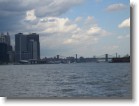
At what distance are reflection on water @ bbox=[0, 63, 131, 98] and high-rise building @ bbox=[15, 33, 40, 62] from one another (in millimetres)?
148

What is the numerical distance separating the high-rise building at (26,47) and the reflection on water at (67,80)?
0.15m

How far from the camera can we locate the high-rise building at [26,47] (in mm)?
5344

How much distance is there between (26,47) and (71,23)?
658 millimetres

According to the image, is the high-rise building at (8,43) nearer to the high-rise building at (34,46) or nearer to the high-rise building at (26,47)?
the high-rise building at (26,47)

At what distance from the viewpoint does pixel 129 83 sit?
204 inches

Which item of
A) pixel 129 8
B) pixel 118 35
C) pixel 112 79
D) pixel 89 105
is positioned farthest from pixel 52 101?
pixel 129 8

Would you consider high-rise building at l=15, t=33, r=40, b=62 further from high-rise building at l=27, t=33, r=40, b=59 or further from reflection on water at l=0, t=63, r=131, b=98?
reflection on water at l=0, t=63, r=131, b=98

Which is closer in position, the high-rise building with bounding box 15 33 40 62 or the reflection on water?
the reflection on water

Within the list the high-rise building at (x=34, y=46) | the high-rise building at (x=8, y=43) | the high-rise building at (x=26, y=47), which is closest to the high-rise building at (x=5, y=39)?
the high-rise building at (x=8, y=43)

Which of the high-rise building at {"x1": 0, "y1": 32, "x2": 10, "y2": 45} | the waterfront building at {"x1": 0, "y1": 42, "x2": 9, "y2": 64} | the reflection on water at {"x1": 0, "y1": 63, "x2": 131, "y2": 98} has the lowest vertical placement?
the reflection on water at {"x1": 0, "y1": 63, "x2": 131, "y2": 98}

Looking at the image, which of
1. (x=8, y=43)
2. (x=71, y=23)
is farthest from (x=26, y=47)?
(x=71, y=23)

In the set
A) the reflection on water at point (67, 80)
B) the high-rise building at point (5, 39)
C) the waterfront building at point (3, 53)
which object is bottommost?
the reflection on water at point (67, 80)

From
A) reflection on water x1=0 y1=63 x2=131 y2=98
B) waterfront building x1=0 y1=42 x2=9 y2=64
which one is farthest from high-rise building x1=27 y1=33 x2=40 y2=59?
waterfront building x1=0 y1=42 x2=9 y2=64

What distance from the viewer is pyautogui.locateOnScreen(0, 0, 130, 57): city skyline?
206 inches
